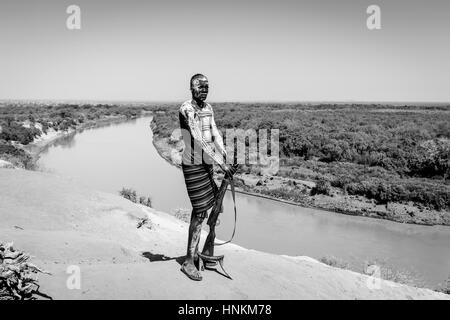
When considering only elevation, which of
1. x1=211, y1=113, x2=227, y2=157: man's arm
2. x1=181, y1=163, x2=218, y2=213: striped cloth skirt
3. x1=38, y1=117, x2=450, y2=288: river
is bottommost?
x1=38, y1=117, x2=450, y2=288: river

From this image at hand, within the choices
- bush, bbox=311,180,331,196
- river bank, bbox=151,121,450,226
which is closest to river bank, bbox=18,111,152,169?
river bank, bbox=151,121,450,226

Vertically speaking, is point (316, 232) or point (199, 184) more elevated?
point (199, 184)

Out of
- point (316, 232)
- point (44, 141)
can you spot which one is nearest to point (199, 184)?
point (316, 232)

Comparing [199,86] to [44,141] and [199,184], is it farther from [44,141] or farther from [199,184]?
[44,141]

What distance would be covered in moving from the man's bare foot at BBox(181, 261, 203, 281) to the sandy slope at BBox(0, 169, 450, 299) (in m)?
0.06

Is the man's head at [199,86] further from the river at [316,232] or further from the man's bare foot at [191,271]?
the river at [316,232]

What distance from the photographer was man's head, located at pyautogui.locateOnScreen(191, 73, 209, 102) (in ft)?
12.9

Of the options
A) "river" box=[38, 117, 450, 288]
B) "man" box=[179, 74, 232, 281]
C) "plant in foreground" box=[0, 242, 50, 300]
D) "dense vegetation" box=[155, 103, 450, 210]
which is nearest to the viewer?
"plant in foreground" box=[0, 242, 50, 300]

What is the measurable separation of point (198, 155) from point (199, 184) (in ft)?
1.10

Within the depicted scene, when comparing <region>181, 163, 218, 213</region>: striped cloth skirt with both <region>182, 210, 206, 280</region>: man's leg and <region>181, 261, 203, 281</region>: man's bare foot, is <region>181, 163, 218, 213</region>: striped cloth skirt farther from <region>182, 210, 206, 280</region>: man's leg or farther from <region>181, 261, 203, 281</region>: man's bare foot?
<region>181, 261, 203, 281</region>: man's bare foot

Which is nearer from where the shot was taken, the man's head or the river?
the man's head

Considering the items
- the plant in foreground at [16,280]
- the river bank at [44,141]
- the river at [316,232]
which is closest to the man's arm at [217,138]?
the plant in foreground at [16,280]

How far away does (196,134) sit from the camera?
379 cm
